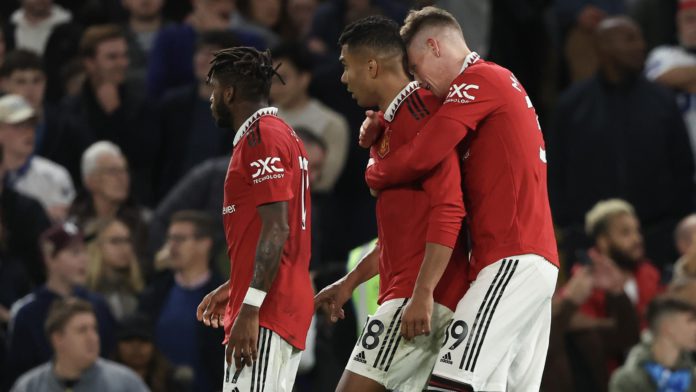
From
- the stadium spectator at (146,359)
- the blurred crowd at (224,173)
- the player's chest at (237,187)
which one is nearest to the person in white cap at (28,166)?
the blurred crowd at (224,173)

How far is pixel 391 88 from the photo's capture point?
5.96 metres

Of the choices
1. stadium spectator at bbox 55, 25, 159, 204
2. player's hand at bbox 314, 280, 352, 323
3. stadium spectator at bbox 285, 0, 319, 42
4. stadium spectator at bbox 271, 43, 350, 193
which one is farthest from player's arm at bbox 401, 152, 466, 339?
stadium spectator at bbox 285, 0, 319, 42

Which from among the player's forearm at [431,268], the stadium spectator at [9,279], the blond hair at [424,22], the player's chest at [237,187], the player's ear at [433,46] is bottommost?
the stadium spectator at [9,279]

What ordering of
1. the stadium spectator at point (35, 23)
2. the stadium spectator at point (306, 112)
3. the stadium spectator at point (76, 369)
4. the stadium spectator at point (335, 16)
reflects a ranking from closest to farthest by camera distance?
the stadium spectator at point (76, 369) → the stadium spectator at point (306, 112) → the stadium spectator at point (335, 16) → the stadium spectator at point (35, 23)

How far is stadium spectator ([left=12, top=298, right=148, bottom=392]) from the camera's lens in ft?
30.5

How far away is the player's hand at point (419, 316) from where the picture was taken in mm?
5621

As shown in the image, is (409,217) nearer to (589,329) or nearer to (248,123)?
(248,123)

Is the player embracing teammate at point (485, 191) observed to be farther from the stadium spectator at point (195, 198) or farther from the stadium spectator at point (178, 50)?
the stadium spectator at point (178, 50)

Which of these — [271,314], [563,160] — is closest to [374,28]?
[271,314]

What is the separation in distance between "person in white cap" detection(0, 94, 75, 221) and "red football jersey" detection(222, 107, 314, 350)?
5425mm

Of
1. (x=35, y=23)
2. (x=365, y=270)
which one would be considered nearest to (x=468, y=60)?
(x=365, y=270)

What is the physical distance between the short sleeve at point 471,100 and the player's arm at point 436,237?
0.15m

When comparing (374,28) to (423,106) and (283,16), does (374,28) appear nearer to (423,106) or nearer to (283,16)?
(423,106)

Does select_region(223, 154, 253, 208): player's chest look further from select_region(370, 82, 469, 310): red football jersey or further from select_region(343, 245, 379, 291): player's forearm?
select_region(343, 245, 379, 291): player's forearm
